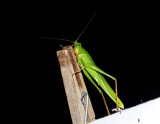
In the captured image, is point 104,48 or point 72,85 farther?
point 104,48

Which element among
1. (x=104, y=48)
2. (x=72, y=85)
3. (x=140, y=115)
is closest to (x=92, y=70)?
A: (x=72, y=85)

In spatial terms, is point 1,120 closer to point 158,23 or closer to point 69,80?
point 158,23

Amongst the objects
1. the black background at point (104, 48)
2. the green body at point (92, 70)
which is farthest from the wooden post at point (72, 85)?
the black background at point (104, 48)

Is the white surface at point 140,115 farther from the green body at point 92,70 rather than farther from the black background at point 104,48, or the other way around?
the black background at point 104,48

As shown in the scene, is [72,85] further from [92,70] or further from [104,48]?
[104,48]

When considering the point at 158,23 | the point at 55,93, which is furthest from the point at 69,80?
the point at 158,23

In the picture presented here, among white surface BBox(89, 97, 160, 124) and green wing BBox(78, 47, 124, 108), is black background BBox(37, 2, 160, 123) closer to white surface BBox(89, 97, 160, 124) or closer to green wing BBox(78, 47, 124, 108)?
green wing BBox(78, 47, 124, 108)
